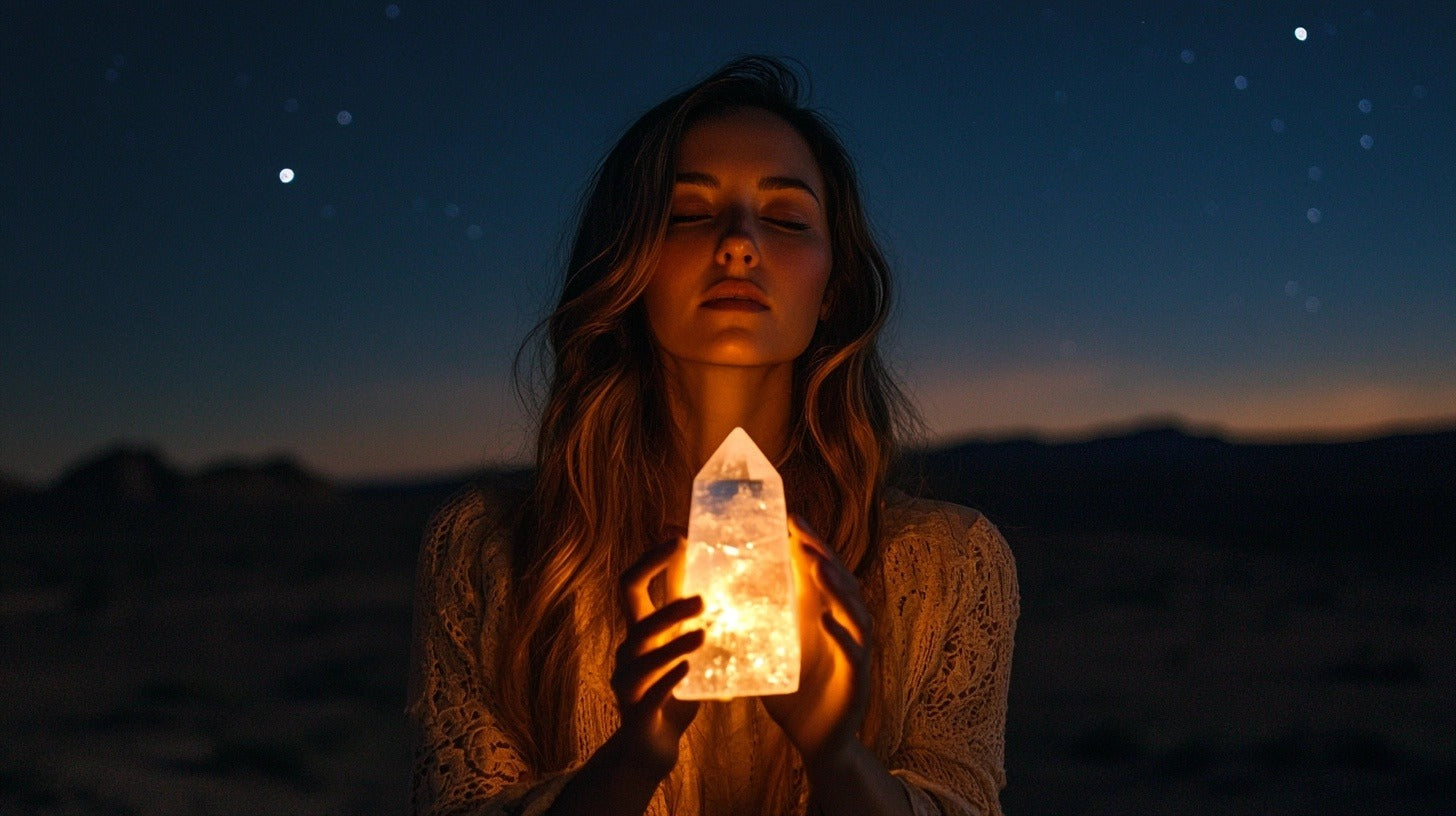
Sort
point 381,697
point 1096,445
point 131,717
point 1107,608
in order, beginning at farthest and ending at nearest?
point 1096,445 → point 1107,608 → point 381,697 → point 131,717

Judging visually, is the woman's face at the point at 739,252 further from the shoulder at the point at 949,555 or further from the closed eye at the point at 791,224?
the shoulder at the point at 949,555

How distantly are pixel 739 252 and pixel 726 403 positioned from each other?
47cm

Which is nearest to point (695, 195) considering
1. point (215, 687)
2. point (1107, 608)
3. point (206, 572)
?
point (215, 687)

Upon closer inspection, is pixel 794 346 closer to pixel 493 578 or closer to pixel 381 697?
pixel 493 578

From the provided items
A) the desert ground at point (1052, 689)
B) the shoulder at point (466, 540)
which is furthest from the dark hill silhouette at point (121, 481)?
the shoulder at point (466, 540)

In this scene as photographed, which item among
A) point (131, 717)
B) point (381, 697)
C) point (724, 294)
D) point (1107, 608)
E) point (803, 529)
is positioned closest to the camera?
point (803, 529)

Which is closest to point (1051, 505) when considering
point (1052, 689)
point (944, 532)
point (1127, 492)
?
point (1127, 492)

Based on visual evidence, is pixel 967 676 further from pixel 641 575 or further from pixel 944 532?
pixel 641 575

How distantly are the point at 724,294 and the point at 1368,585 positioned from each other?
1810 cm

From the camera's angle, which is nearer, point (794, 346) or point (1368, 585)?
point (794, 346)

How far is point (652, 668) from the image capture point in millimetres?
1924

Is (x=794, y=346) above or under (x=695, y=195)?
under

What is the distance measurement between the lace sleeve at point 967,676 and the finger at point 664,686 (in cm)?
85

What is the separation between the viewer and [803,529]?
6.72 ft
